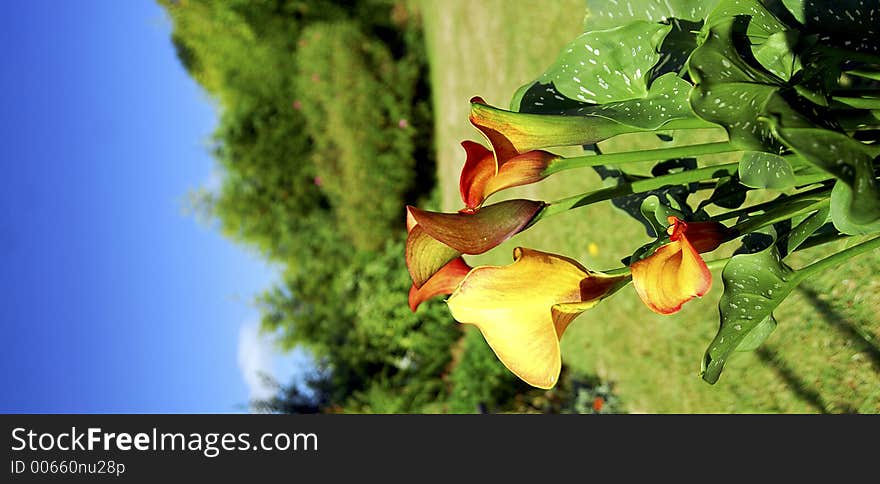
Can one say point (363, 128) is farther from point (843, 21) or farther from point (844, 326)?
point (843, 21)

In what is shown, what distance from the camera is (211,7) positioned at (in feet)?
29.8

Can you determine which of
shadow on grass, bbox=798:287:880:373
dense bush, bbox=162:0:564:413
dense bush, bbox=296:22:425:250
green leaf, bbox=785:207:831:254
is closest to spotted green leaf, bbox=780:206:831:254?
green leaf, bbox=785:207:831:254

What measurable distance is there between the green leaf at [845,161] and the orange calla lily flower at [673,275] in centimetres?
13

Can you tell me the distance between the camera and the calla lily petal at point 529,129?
81 centimetres

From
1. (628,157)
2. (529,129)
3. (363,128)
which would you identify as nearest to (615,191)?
(628,157)

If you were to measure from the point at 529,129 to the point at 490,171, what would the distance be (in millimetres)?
67

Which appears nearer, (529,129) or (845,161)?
(845,161)

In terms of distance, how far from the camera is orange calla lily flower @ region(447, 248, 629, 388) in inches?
29.7

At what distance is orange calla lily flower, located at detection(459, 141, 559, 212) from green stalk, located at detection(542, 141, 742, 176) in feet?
0.06

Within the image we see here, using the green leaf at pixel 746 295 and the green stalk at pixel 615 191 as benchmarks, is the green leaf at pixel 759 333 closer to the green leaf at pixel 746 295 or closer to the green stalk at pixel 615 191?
the green leaf at pixel 746 295

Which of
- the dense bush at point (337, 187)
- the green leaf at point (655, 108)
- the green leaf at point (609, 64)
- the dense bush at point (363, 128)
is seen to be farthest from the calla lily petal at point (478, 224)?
the dense bush at point (363, 128)

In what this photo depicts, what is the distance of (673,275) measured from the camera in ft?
2.31
